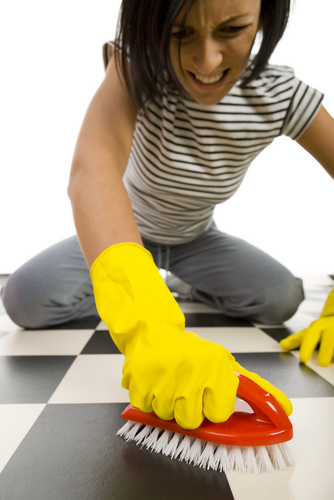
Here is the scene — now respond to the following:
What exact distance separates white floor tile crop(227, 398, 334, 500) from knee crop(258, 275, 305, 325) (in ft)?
1.59

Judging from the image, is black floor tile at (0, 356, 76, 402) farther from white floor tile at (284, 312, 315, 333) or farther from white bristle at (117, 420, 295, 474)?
white floor tile at (284, 312, 315, 333)

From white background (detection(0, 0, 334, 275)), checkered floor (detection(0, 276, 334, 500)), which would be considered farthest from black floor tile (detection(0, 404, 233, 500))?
white background (detection(0, 0, 334, 275))

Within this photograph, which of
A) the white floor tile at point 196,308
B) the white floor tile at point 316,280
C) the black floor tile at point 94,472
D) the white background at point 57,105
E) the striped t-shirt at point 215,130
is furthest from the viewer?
the white background at point 57,105

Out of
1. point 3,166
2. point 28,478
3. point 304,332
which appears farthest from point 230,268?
point 3,166

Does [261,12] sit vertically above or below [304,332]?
above

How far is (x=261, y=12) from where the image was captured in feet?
1.92

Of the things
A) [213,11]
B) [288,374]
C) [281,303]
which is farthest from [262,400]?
[281,303]

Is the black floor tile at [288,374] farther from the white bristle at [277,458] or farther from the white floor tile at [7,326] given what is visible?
the white floor tile at [7,326]

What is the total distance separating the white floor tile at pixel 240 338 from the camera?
0.76 meters

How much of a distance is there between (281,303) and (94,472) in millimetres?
692

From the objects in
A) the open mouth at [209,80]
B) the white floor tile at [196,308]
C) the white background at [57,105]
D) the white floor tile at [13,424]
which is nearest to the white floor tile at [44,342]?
the white floor tile at [13,424]

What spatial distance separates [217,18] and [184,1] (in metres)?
0.05

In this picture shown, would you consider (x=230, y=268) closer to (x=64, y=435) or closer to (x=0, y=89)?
(x=64, y=435)

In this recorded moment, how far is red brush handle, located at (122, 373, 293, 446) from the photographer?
0.37m
